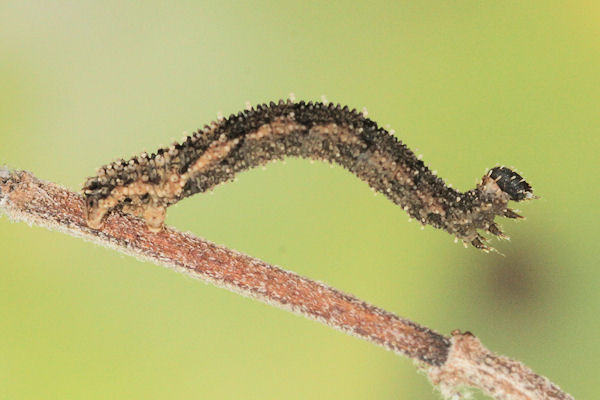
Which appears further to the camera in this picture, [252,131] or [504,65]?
[504,65]

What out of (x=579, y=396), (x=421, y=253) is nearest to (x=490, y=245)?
(x=421, y=253)

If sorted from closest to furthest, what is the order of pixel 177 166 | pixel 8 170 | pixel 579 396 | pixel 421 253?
1. pixel 8 170
2. pixel 177 166
3. pixel 579 396
4. pixel 421 253

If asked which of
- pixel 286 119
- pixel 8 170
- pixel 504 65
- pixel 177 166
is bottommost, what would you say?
pixel 8 170

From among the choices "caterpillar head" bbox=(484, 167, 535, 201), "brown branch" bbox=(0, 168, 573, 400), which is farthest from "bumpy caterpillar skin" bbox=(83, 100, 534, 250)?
"brown branch" bbox=(0, 168, 573, 400)

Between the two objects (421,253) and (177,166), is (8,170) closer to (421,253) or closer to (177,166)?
(177,166)

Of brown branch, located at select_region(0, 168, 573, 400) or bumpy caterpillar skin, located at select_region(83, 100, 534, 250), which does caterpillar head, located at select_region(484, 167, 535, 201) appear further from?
brown branch, located at select_region(0, 168, 573, 400)

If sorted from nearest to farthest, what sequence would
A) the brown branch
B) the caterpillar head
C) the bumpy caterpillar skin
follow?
1. the brown branch
2. the bumpy caterpillar skin
3. the caterpillar head

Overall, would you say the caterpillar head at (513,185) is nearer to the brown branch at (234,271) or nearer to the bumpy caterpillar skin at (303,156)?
the bumpy caterpillar skin at (303,156)

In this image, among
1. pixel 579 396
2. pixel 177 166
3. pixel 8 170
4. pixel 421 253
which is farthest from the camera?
pixel 421 253
